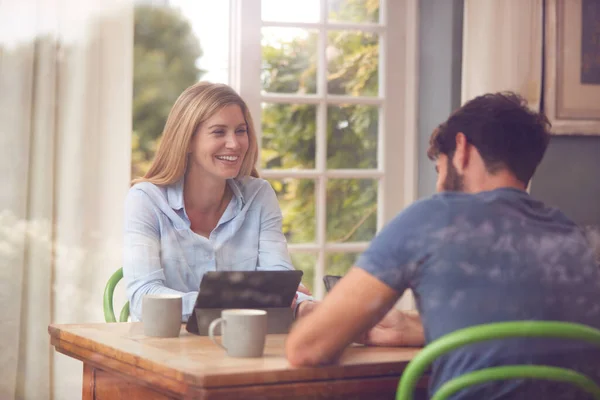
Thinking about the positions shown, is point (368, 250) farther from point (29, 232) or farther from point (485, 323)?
point (29, 232)

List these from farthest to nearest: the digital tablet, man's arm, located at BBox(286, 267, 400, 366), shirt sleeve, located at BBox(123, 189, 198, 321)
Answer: shirt sleeve, located at BBox(123, 189, 198, 321), the digital tablet, man's arm, located at BBox(286, 267, 400, 366)

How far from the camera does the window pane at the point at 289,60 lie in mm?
2998

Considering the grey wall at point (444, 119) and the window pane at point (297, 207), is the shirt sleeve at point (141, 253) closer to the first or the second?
the window pane at point (297, 207)

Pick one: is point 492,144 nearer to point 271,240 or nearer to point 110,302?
point 271,240

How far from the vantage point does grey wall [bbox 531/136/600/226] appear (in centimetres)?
313

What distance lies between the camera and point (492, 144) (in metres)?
1.33

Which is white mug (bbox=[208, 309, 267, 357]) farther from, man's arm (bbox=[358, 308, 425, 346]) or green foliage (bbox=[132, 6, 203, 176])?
green foliage (bbox=[132, 6, 203, 176])

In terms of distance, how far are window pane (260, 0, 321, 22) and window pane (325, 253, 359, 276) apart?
2.78 ft

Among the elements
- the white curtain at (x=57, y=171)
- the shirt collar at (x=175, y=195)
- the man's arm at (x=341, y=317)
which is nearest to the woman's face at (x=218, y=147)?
the shirt collar at (x=175, y=195)

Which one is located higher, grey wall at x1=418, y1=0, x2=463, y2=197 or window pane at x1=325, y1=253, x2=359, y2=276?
grey wall at x1=418, y1=0, x2=463, y2=197

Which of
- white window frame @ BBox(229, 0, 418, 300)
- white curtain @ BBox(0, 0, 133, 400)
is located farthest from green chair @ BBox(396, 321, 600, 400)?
white window frame @ BBox(229, 0, 418, 300)

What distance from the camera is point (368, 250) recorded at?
1247 millimetres

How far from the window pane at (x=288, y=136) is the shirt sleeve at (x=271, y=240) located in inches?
30.1

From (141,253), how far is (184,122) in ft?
1.34
